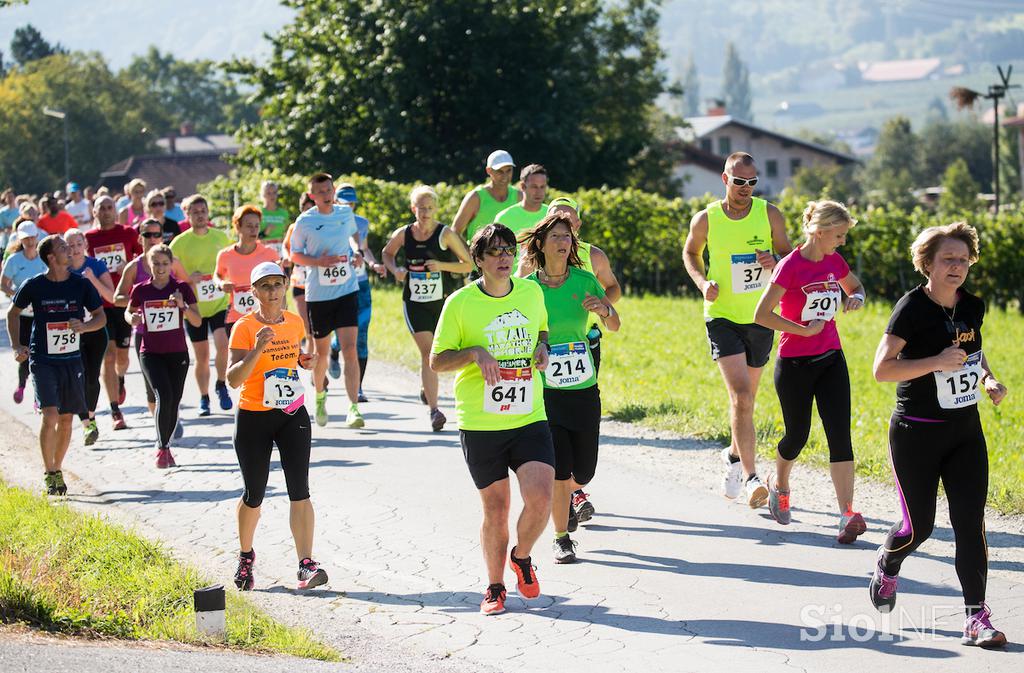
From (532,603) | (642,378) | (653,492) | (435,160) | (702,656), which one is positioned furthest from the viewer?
(435,160)

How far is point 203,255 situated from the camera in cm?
1320

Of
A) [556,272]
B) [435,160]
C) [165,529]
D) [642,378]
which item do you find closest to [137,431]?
[165,529]

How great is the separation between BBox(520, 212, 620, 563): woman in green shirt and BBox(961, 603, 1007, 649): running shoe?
232 centimetres

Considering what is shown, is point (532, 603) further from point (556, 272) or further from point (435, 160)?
point (435, 160)

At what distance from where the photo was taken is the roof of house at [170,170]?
99250 millimetres

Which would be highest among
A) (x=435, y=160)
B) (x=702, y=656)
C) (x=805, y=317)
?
(x=435, y=160)

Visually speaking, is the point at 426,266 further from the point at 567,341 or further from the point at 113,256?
the point at 567,341

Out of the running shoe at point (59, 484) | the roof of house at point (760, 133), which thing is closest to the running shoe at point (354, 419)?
the running shoe at point (59, 484)

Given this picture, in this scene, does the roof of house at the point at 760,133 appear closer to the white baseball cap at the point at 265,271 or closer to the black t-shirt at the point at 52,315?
the black t-shirt at the point at 52,315

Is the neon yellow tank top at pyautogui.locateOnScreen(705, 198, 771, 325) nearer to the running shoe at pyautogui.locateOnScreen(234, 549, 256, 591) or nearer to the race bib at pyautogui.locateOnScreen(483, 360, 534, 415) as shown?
the race bib at pyautogui.locateOnScreen(483, 360, 534, 415)

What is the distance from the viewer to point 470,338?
6.69 m

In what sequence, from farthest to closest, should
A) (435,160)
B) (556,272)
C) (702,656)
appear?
(435,160), (556,272), (702,656)

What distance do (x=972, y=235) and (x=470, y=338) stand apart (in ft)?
7.99

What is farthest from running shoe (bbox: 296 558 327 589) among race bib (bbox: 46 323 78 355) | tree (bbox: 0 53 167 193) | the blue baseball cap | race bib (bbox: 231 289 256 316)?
tree (bbox: 0 53 167 193)
